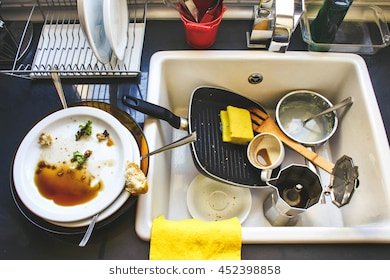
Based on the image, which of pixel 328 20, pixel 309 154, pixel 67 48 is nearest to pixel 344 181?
pixel 309 154

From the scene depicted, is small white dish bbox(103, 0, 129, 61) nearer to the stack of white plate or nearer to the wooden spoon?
the stack of white plate

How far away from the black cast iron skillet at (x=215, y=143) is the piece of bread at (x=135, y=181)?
7.2 inches

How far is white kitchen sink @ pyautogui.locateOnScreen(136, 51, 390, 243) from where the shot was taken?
0.80 meters

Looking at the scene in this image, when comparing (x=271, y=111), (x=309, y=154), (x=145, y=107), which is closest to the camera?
(x=145, y=107)

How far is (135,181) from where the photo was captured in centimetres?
68

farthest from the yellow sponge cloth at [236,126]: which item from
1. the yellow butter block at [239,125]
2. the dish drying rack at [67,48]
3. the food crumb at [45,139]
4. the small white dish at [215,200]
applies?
the food crumb at [45,139]

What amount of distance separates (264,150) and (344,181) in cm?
23

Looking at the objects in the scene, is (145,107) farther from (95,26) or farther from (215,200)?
(215,200)

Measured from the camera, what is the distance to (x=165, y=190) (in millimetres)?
899

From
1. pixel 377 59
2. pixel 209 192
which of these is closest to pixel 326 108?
pixel 377 59

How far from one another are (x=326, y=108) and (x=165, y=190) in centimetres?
47

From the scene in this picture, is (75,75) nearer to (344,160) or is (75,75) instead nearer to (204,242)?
(204,242)

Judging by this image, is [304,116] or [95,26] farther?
[304,116]

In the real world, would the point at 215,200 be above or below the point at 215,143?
below
